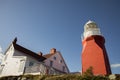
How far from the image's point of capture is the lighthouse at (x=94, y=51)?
14844 mm

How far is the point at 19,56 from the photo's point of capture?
24891 millimetres

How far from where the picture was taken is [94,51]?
53.0 ft

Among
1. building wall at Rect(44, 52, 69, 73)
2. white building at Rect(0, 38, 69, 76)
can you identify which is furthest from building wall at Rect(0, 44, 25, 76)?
building wall at Rect(44, 52, 69, 73)

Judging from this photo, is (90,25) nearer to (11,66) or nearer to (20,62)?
(20,62)

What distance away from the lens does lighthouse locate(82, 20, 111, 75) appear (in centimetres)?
1484

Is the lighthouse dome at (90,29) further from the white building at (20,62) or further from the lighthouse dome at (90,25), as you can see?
the white building at (20,62)

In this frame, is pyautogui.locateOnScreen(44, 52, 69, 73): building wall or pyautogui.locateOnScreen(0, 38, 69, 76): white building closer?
pyautogui.locateOnScreen(0, 38, 69, 76): white building

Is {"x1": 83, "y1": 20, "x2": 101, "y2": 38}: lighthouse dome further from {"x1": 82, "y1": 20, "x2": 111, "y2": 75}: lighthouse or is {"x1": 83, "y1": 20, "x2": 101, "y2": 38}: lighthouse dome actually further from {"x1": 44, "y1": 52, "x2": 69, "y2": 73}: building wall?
{"x1": 44, "y1": 52, "x2": 69, "y2": 73}: building wall

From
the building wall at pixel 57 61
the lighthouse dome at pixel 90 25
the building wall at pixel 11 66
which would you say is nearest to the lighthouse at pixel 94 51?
the lighthouse dome at pixel 90 25

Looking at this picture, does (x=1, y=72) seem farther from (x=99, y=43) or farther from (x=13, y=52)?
(x=99, y=43)

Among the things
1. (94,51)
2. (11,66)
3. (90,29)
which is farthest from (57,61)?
(94,51)

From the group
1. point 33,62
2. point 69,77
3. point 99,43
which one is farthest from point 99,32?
point 33,62

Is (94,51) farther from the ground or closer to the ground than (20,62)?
farther from the ground

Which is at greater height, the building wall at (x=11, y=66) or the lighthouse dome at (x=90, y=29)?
the lighthouse dome at (x=90, y=29)
